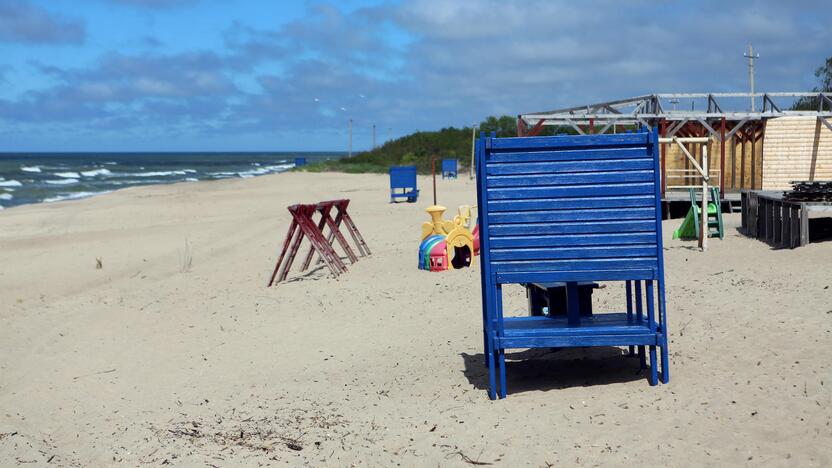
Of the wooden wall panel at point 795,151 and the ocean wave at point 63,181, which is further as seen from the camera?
the ocean wave at point 63,181

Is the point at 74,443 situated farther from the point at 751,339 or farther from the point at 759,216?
the point at 759,216

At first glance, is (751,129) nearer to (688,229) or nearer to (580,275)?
(688,229)

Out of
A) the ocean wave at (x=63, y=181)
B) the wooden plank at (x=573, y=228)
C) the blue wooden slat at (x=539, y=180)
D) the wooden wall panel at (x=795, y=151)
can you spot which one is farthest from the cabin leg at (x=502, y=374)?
the ocean wave at (x=63, y=181)

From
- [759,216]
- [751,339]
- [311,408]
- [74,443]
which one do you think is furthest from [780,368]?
[759,216]

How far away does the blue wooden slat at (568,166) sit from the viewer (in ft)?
20.3

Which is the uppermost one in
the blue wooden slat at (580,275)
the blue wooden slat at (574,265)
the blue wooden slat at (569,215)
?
the blue wooden slat at (569,215)

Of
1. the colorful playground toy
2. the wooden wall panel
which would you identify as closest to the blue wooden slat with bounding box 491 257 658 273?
the colorful playground toy

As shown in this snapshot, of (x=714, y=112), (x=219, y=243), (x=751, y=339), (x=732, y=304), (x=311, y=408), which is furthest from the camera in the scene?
(x=714, y=112)

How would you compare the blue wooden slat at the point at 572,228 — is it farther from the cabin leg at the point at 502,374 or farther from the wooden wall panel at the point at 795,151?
the wooden wall panel at the point at 795,151

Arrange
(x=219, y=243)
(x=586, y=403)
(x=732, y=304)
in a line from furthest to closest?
(x=219, y=243)
(x=732, y=304)
(x=586, y=403)

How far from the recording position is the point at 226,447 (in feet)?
19.1

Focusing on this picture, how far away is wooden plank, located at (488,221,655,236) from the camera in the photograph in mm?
6168

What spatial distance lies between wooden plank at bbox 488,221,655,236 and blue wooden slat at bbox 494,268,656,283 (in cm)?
27

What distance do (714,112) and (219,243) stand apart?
12046mm
